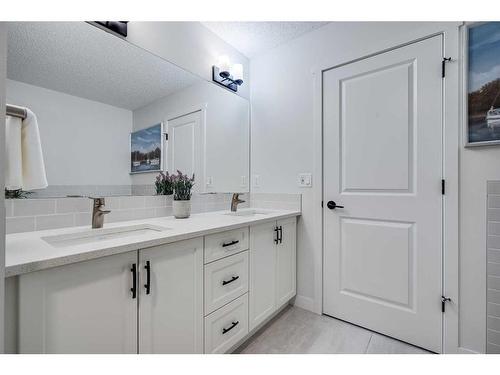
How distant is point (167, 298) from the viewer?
1027 mm

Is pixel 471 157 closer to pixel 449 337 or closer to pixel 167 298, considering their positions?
pixel 449 337

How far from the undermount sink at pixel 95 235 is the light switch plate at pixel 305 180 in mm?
1163

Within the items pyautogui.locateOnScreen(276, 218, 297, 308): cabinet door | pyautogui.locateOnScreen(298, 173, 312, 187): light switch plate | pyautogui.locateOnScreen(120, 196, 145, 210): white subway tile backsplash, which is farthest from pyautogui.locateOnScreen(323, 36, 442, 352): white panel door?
pyautogui.locateOnScreen(120, 196, 145, 210): white subway tile backsplash

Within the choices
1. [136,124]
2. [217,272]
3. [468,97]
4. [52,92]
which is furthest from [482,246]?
[52,92]

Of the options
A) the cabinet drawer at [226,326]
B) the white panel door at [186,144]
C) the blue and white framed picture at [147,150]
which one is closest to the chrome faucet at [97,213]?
the blue and white framed picture at [147,150]

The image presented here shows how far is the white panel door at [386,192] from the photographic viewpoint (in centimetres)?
145

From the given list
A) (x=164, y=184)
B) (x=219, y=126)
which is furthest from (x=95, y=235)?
(x=219, y=126)

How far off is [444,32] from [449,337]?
5.87ft

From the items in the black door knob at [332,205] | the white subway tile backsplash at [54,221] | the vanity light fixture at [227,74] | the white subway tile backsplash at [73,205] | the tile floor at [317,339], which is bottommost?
the tile floor at [317,339]

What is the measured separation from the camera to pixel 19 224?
42.1 inches

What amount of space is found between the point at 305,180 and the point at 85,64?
1613 mm

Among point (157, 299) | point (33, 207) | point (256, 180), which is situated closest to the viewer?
point (157, 299)

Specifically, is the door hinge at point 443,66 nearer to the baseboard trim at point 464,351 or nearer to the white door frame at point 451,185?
the white door frame at point 451,185

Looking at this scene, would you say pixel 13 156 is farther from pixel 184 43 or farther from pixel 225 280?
pixel 184 43
